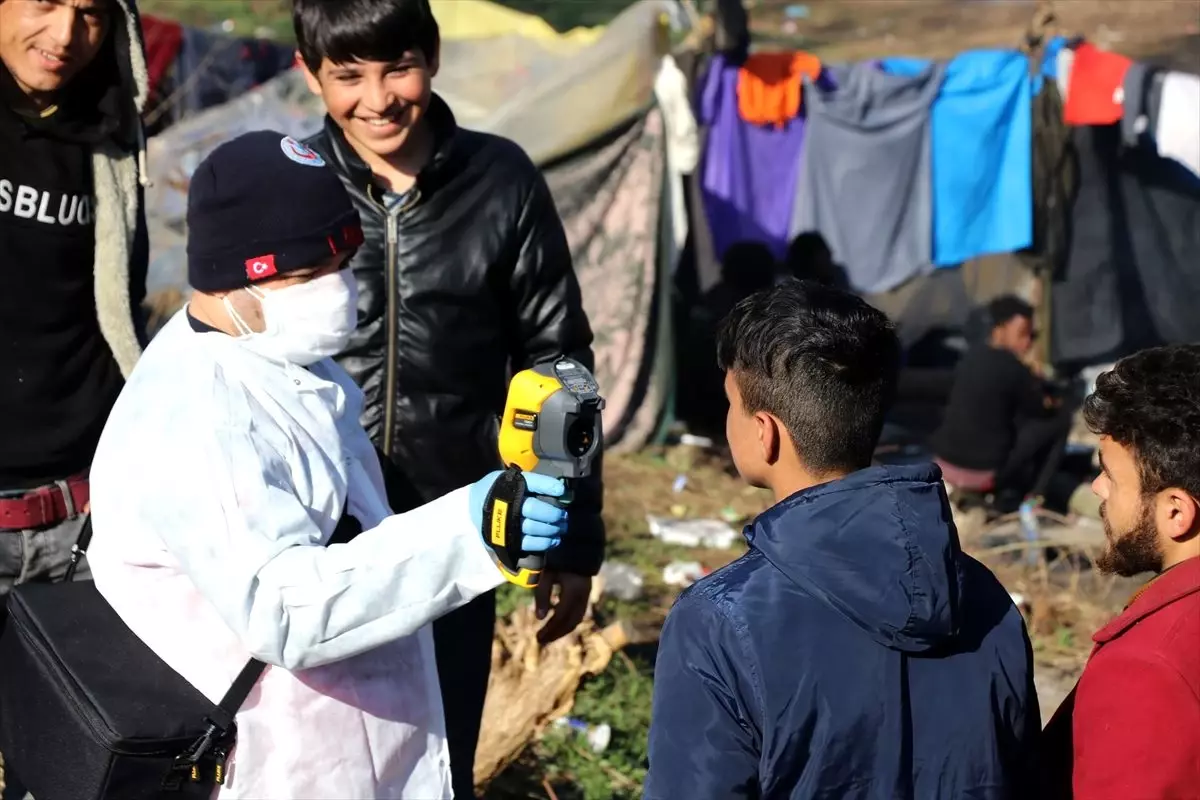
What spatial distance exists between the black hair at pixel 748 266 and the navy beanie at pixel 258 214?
22.0 ft

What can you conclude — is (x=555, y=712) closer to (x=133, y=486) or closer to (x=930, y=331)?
(x=133, y=486)

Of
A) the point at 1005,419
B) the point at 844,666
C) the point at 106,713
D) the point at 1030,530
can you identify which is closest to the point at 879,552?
the point at 844,666

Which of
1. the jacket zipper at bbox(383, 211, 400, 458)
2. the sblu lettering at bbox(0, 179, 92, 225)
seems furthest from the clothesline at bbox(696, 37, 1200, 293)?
the sblu lettering at bbox(0, 179, 92, 225)

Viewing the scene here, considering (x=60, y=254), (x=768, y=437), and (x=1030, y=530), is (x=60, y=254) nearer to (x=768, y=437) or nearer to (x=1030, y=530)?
(x=768, y=437)

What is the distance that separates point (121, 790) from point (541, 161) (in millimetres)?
6353

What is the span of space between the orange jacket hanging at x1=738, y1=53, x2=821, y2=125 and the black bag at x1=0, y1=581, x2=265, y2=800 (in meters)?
6.93

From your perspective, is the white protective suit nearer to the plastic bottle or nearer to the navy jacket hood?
the navy jacket hood

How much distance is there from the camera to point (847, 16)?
2030cm

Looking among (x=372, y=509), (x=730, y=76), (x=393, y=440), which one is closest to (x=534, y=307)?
(x=393, y=440)

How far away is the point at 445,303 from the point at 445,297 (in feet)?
0.04

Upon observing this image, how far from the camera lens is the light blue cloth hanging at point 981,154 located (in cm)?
841

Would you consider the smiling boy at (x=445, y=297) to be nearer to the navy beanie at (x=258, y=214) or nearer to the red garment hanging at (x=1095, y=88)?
the navy beanie at (x=258, y=214)

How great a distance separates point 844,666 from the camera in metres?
1.81

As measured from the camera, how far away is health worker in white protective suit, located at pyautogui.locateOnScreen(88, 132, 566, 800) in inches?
75.2
